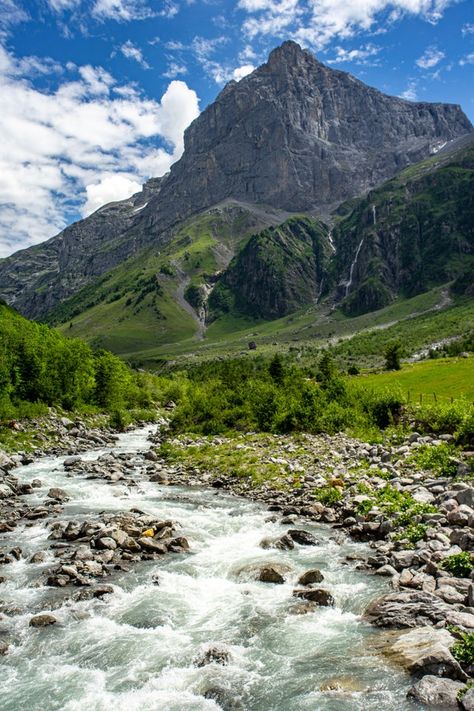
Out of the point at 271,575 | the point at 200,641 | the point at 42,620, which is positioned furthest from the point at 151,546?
the point at 200,641

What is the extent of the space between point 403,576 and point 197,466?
26934mm

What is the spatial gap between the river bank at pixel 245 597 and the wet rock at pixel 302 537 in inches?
2.1

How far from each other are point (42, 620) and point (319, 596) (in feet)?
29.3

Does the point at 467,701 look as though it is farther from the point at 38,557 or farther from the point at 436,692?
the point at 38,557

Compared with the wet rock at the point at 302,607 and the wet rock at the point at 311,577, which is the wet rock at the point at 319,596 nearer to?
the wet rock at the point at 302,607

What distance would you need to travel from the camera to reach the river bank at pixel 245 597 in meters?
12.4

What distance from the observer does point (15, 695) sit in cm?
1253

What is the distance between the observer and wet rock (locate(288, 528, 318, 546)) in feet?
72.4

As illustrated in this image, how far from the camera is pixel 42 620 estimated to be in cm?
1570

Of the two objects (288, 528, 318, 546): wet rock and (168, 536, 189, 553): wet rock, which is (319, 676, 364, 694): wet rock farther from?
(168, 536, 189, 553): wet rock

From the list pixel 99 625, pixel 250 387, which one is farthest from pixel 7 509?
pixel 250 387

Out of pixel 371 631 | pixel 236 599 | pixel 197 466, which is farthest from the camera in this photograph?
pixel 197 466

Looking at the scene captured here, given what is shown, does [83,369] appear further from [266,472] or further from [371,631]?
[371,631]

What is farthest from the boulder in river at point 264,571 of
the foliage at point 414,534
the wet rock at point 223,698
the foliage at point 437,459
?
the foliage at point 437,459
